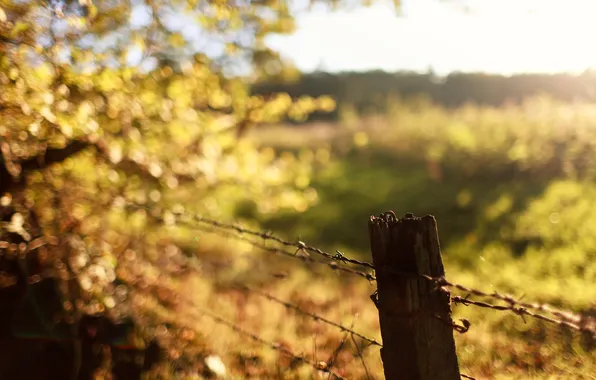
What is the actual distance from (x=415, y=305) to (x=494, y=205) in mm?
7175

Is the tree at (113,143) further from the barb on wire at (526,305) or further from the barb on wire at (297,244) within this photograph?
the barb on wire at (526,305)

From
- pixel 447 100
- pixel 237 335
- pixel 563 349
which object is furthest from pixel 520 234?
pixel 447 100

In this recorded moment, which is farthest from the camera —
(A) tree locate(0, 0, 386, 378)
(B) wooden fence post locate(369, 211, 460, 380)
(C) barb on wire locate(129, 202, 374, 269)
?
(A) tree locate(0, 0, 386, 378)

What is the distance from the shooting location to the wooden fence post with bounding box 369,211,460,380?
186cm

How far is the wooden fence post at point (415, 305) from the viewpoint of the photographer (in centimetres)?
186

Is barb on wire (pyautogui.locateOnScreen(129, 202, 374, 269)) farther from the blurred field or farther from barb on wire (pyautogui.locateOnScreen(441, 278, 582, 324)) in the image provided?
the blurred field

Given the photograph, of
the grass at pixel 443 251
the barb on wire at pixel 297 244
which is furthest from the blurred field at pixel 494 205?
the barb on wire at pixel 297 244

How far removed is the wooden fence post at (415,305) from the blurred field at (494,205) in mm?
1257

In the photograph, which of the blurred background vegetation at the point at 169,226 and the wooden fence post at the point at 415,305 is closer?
the wooden fence post at the point at 415,305

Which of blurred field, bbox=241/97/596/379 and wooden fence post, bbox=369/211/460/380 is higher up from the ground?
blurred field, bbox=241/97/596/379

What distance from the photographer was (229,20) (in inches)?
172

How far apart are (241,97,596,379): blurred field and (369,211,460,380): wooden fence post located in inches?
49.5

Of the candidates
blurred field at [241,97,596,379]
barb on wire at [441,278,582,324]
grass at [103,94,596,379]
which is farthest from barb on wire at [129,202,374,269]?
blurred field at [241,97,596,379]

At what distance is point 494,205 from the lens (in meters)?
8.55
